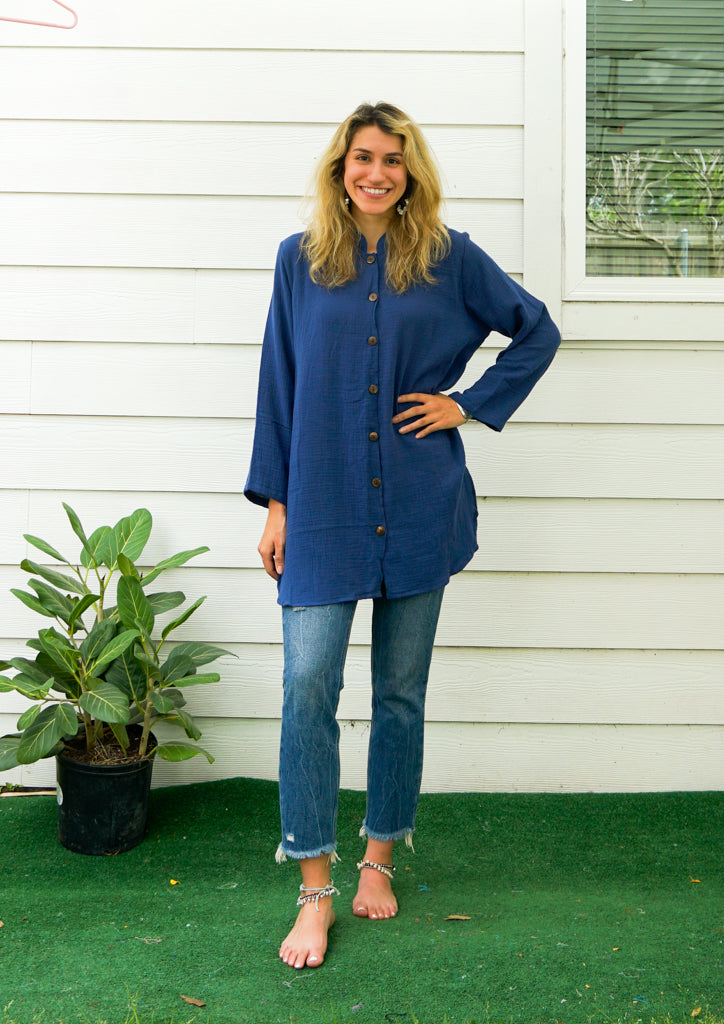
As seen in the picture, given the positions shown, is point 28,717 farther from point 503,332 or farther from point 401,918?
point 503,332

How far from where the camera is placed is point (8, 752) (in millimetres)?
2100

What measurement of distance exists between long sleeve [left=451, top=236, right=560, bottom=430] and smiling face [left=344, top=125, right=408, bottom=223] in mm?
205

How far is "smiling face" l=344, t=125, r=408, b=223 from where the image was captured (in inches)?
69.0

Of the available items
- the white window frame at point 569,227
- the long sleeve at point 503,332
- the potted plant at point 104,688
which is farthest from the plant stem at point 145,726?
the white window frame at point 569,227

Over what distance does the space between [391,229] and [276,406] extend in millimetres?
431

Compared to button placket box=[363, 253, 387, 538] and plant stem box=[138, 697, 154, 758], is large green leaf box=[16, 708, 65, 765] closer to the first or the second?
plant stem box=[138, 697, 154, 758]

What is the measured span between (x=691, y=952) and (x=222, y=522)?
59.6 inches

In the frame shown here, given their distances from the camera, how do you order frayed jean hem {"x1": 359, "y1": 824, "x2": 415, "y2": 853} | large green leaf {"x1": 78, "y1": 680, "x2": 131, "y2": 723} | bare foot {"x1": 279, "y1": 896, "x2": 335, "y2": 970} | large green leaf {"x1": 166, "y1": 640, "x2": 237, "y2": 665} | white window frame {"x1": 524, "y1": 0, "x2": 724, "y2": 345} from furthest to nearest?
white window frame {"x1": 524, "y1": 0, "x2": 724, "y2": 345}
large green leaf {"x1": 166, "y1": 640, "x2": 237, "y2": 665}
large green leaf {"x1": 78, "y1": 680, "x2": 131, "y2": 723}
frayed jean hem {"x1": 359, "y1": 824, "x2": 415, "y2": 853}
bare foot {"x1": 279, "y1": 896, "x2": 335, "y2": 970}

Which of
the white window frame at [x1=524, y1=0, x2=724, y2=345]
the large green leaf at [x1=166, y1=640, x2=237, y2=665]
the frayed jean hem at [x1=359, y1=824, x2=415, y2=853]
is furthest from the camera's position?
the white window frame at [x1=524, y1=0, x2=724, y2=345]

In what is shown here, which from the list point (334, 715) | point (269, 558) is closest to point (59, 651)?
point (269, 558)

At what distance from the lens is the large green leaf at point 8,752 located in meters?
2.06

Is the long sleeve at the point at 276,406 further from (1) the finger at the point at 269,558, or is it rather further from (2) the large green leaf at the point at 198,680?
(2) the large green leaf at the point at 198,680

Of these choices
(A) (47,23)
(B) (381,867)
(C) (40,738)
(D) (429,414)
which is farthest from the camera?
(A) (47,23)

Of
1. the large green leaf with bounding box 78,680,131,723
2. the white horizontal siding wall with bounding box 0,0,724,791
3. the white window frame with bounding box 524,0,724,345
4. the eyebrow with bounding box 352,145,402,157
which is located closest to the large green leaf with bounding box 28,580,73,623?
the large green leaf with bounding box 78,680,131,723
